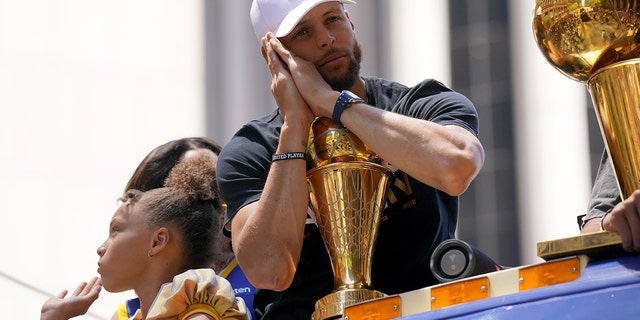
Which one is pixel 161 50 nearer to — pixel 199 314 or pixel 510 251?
pixel 199 314

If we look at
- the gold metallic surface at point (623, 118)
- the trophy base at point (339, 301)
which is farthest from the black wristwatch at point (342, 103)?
the gold metallic surface at point (623, 118)

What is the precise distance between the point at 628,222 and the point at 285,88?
55.8 inches

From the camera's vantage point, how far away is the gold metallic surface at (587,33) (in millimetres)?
3250

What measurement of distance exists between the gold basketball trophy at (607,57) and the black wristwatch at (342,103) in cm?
68

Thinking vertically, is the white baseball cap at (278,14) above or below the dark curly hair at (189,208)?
above

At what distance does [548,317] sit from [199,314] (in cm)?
136

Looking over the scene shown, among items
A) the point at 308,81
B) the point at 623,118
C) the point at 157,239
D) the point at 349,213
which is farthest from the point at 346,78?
the point at 623,118

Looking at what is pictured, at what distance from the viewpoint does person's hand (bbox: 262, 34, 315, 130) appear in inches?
158

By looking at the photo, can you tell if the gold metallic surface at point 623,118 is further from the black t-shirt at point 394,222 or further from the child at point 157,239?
the child at point 157,239

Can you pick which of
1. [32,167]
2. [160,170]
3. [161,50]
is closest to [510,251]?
[161,50]

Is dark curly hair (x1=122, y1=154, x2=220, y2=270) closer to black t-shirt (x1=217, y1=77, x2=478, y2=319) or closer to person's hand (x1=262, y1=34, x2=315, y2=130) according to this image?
black t-shirt (x1=217, y1=77, x2=478, y2=319)

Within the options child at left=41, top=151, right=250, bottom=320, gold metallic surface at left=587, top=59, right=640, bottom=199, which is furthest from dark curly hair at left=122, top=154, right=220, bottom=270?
gold metallic surface at left=587, top=59, right=640, bottom=199

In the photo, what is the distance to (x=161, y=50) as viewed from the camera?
8.79 m

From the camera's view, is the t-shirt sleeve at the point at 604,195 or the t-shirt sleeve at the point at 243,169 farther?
the t-shirt sleeve at the point at 243,169
